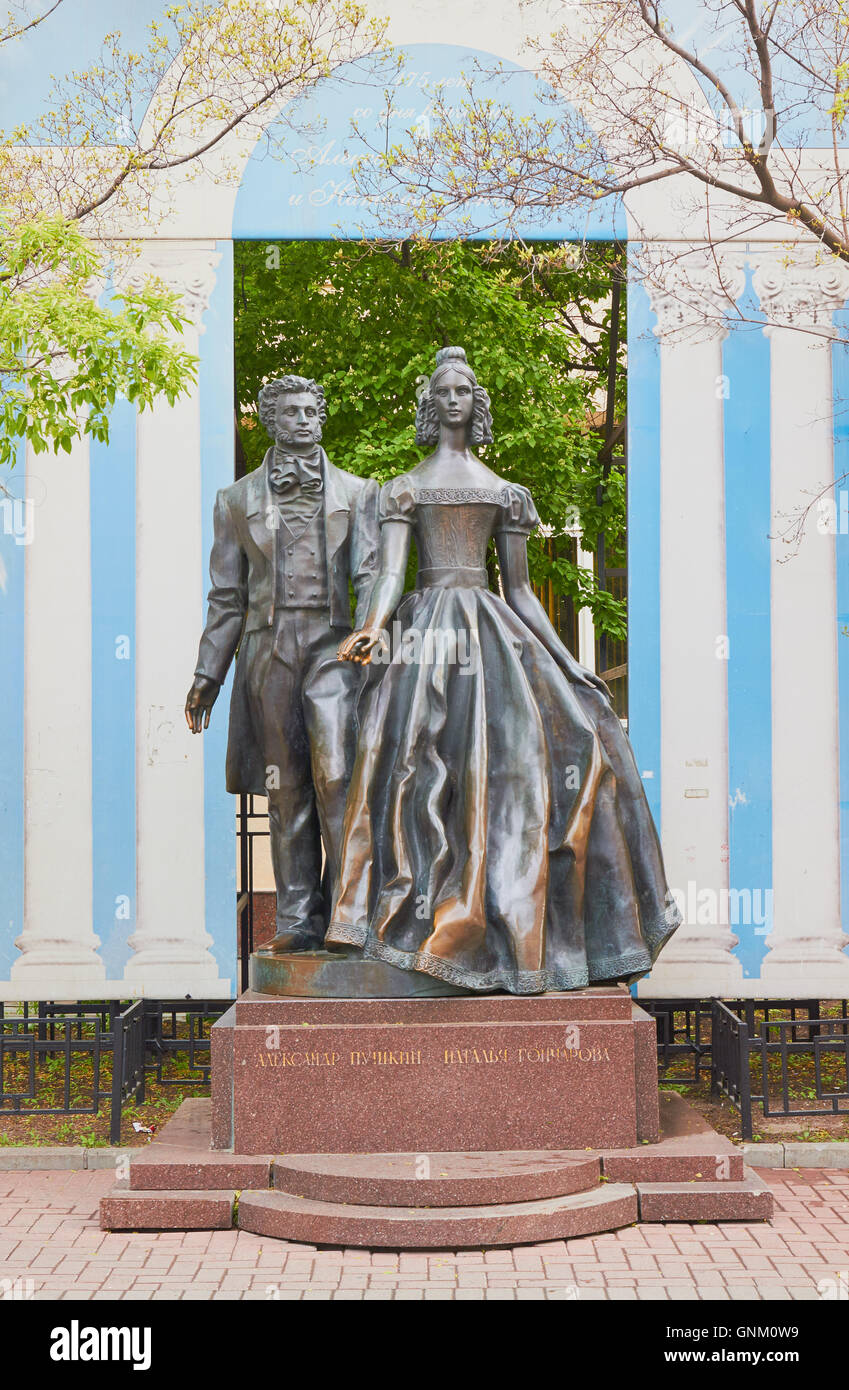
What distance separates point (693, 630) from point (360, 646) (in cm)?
423

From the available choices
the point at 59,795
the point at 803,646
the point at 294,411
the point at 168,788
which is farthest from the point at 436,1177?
the point at 803,646

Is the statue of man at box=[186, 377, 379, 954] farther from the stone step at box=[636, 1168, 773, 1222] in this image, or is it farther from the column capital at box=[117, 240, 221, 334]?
the column capital at box=[117, 240, 221, 334]

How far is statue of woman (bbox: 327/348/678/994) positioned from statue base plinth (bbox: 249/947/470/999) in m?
0.07

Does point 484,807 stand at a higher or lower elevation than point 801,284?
lower

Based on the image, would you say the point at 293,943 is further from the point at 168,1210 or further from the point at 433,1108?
the point at 168,1210

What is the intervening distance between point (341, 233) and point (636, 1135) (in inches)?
256

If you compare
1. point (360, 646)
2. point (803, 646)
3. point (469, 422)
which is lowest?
point (360, 646)

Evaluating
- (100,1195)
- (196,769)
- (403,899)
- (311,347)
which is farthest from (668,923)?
(311,347)

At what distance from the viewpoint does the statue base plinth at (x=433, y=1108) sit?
20.1 feet

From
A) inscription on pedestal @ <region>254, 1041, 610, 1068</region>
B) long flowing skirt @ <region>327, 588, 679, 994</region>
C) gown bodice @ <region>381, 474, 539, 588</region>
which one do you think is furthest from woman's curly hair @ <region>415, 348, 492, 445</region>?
A: inscription on pedestal @ <region>254, 1041, 610, 1068</region>

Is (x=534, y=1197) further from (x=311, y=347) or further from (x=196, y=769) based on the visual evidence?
(x=311, y=347)

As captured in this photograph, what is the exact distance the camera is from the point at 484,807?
21.6 feet

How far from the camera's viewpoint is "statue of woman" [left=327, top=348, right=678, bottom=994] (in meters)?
6.52

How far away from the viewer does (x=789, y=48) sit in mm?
9836
